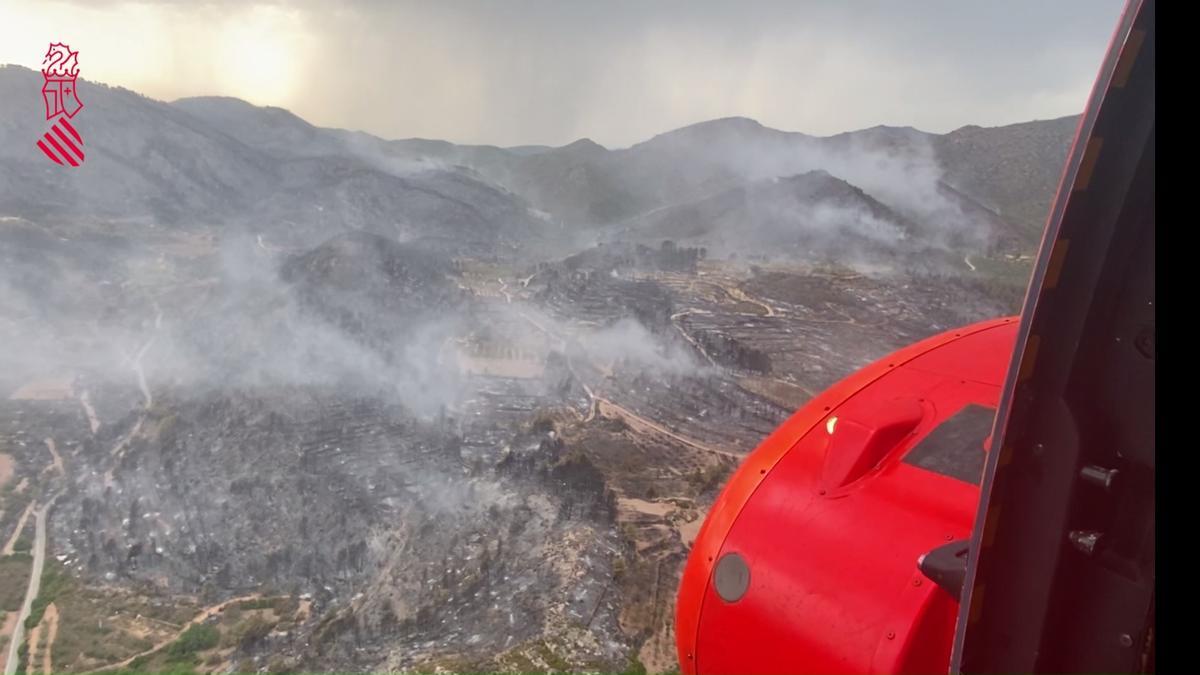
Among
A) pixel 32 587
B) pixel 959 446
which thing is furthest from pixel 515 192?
pixel 959 446

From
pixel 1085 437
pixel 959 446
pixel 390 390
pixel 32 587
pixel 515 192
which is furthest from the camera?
pixel 515 192

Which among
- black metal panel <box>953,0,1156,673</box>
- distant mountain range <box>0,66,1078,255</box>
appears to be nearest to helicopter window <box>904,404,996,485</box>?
black metal panel <box>953,0,1156,673</box>

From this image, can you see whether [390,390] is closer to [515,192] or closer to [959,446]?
[959,446]

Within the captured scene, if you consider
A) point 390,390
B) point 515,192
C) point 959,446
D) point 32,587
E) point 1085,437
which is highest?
point 515,192

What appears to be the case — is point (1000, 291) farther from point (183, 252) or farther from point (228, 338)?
point (183, 252)

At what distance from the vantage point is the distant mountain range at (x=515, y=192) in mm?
54969

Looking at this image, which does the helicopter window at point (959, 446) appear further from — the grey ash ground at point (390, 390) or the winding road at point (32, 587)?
the winding road at point (32, 587)

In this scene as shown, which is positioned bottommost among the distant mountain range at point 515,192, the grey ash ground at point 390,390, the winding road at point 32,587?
the winding road at point 32,587

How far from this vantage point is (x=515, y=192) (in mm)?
91312

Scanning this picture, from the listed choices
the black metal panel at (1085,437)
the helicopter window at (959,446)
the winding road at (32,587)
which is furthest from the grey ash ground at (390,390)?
the black metal panel at (1085,437)

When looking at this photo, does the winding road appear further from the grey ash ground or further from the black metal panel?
the black metal panel

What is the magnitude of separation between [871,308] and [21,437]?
3629cm

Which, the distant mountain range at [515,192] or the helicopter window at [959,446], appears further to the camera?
the distant mountain range at [515,192]

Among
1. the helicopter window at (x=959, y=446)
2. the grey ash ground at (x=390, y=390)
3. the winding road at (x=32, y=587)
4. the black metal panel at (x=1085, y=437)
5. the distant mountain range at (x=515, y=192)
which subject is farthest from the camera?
the distant mountain range at (x=515, y=192)
